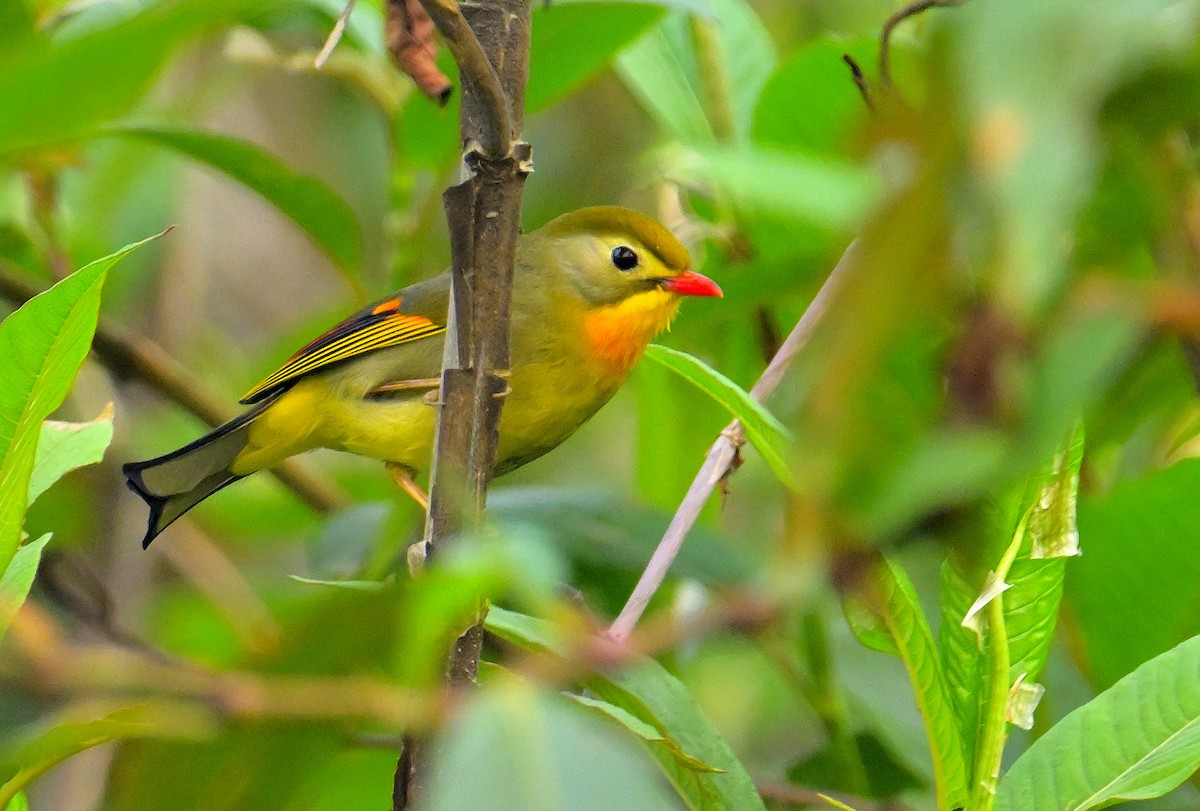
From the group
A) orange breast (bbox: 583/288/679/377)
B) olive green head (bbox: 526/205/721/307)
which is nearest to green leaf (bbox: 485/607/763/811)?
orange breast (bbox: 583/288/679/377)

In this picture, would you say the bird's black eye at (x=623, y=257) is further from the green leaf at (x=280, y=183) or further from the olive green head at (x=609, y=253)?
the green leaf at (x=280, y=183)

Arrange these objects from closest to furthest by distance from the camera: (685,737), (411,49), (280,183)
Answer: (685,737), (411,49), (280,183)

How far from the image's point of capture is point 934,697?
1.44 meters

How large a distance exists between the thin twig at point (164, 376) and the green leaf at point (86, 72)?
0.68 meters

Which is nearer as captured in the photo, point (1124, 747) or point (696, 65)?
point (1124, 747)

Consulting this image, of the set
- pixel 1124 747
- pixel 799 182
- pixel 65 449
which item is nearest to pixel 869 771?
pixel 1124 747

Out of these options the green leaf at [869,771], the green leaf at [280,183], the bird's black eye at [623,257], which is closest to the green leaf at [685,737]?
the green leaf at [869,771]

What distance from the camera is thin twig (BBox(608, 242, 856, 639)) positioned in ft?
5.27

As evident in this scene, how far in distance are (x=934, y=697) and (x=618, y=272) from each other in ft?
7.51

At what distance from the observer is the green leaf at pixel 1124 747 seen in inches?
51.6

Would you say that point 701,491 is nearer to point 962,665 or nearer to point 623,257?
point 962,665

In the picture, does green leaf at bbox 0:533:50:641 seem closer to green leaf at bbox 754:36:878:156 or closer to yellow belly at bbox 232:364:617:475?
green leaf at bbox 754:36:878:156

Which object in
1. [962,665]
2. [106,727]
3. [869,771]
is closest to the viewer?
[106,727]

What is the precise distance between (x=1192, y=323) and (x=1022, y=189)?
0.12 meters
